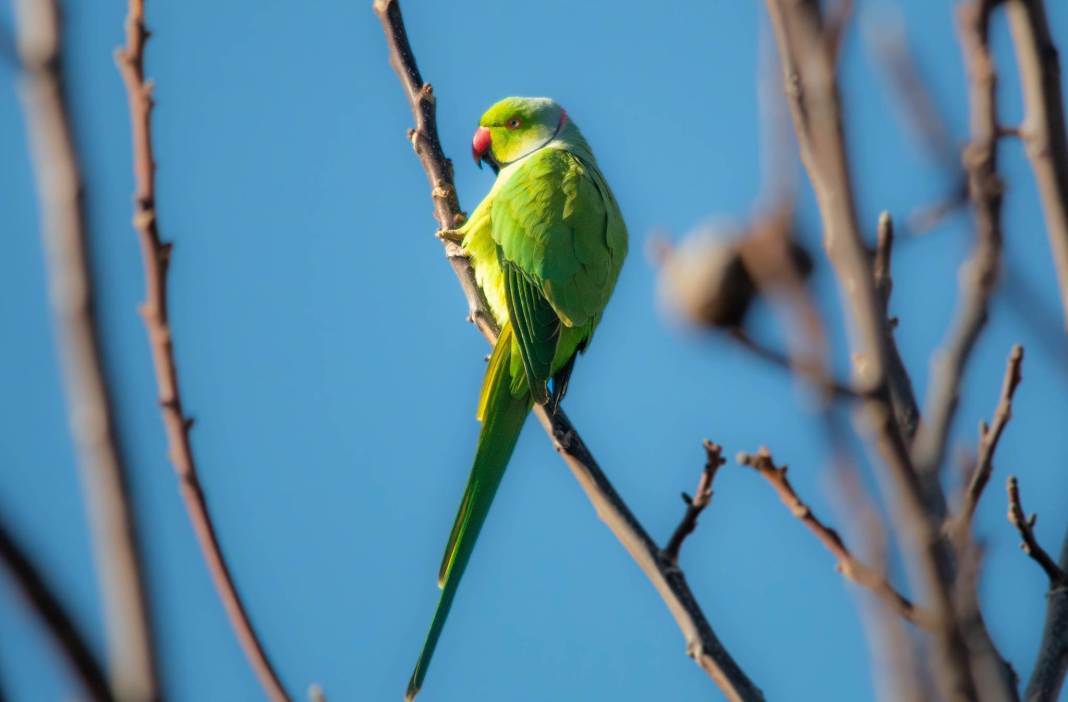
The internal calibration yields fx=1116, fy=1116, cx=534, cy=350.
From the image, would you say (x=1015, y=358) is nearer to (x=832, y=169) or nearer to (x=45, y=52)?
(x=832, y=169)

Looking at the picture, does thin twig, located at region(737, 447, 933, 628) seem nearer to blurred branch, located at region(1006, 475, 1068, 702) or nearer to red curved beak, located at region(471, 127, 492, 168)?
blurred branch, located at region(1006, 475, 1068, 702)

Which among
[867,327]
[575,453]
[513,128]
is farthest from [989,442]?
[513,128]

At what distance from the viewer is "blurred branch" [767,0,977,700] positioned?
0.89m

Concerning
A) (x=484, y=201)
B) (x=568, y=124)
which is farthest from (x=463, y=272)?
(x=568, y=124)

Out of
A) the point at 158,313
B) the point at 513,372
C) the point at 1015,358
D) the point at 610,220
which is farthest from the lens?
the point at 610,220

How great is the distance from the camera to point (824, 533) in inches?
54.2

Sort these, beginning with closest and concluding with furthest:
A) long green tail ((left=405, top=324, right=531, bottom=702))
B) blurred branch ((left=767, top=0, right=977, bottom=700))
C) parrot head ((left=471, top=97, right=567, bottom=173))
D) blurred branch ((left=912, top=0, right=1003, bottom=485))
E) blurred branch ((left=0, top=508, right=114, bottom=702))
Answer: blurred branch ((left=0, top=508, right=114, bottom=702)) < blurred branch ((left=767, top=0, right=977, bottom=700)) < blurred branch ((left=912, top=0, right=1003, bottom=485)) < long green tail ((left=405, top=324, right=531, bottom=702)) < parrot head ((left=471, top=97, right=567, bottom=173))

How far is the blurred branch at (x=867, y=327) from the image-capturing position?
2.92ft

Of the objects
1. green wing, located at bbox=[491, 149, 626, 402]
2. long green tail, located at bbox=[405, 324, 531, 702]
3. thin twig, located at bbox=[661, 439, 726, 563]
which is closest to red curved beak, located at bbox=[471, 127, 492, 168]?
green wing, located at bbox=[491, 149, 626, 402]

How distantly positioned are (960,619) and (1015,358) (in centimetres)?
57

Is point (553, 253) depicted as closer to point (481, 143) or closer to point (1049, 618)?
point (481, 143)

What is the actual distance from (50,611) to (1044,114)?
1095mm

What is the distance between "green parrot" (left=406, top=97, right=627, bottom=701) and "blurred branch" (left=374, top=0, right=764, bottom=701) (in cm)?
10

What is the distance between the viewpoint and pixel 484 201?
4.25m
